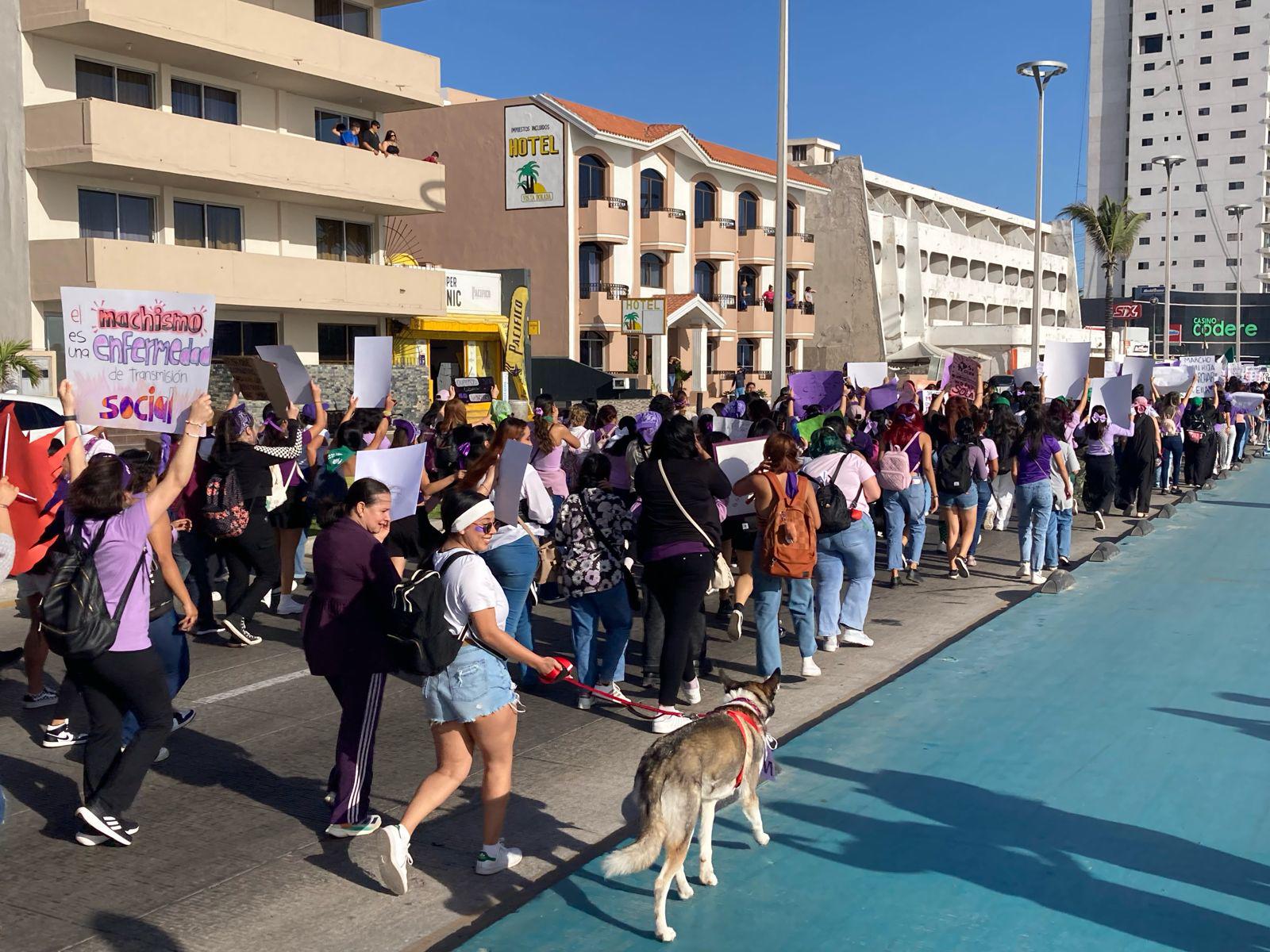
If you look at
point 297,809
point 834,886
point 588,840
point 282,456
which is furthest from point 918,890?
point 282,456

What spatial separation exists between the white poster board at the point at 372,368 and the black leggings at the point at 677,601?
155 inches

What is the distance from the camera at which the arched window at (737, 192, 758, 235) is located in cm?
4738

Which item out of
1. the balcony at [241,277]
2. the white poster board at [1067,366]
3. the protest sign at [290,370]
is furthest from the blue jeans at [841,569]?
the balcony at [241,277]

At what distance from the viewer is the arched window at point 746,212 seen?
1865 inches

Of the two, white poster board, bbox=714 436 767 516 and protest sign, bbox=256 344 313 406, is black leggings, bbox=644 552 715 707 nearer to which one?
white poster board, bbox=714 436 767 516

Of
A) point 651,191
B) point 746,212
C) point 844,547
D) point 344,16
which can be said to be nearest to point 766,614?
point 844,547

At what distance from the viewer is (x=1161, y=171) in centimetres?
10762

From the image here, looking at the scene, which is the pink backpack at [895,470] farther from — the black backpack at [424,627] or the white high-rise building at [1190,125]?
the white high-rise building at [1190,125]

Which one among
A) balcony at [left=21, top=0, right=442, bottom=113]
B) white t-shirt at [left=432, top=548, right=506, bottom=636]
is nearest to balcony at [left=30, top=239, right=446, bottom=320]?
balcony at [left=21, top=0, right=442, bottom=113]

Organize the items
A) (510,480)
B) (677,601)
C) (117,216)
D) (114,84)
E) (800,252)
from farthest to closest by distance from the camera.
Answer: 1. (800,252)
2. (117,216)
3. (114,84)
4. (510,480)
5. (677,601)

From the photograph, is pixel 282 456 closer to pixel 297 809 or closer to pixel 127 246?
pixel 297 809

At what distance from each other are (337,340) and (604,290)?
13.4m

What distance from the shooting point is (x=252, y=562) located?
30.6ft

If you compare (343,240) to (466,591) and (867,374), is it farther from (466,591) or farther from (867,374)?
(466,591)
